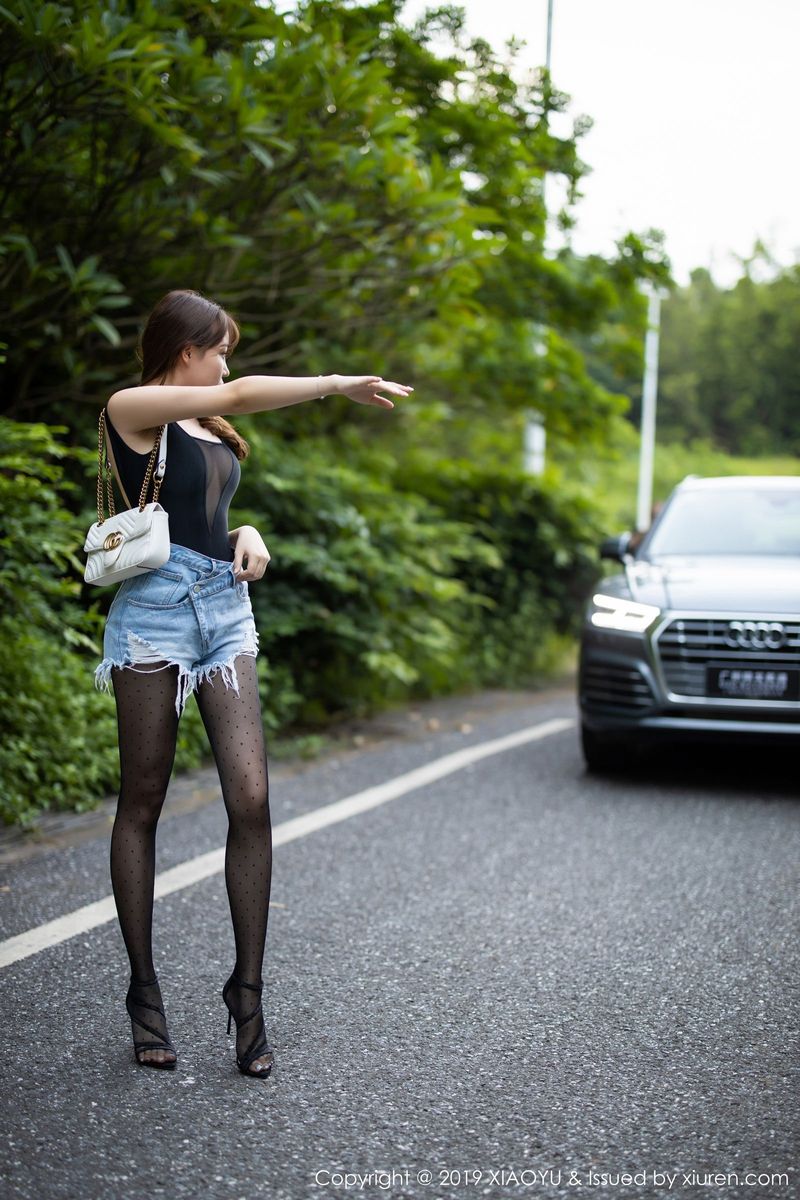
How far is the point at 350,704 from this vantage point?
8805 mm

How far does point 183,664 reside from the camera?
10.8 ft

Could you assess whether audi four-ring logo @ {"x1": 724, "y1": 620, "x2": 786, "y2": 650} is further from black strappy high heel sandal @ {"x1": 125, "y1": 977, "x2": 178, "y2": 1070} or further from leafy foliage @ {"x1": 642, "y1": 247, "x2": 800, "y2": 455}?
leafy foliage @ {"x1": 642, "y1": 247, "x2": 800, "y2": 455}

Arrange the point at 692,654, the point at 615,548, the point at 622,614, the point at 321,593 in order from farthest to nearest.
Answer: the point at 321,593, the point at 615,548, the point at 622,614, the point at 692,654

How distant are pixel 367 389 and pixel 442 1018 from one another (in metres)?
1.73

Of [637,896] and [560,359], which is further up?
[560,359]

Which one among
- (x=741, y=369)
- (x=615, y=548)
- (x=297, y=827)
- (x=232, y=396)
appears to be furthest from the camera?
(x=741, y=369)

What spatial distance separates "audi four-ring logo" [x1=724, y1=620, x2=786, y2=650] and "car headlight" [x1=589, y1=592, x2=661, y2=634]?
40 centimetres

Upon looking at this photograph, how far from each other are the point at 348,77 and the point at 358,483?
123 inches

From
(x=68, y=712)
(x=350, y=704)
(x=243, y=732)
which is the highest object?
(x=243, y=732)

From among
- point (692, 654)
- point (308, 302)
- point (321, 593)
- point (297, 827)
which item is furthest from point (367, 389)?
point (308, 302)

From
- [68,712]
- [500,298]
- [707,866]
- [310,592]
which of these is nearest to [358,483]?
[310,592]

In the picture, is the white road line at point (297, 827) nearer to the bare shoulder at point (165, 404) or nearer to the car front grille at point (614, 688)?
the car front grille at point (614, 688)

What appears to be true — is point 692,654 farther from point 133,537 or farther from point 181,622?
point 133,537

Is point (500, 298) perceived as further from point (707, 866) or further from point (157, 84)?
point (707, 866)
